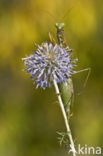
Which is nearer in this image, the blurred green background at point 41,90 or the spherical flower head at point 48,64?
the spherical flower head at point 48,64

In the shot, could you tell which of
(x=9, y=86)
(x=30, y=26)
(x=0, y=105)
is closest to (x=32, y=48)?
(x=30, y=26)

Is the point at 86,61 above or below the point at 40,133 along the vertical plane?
above

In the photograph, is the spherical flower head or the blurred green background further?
the blurred green background

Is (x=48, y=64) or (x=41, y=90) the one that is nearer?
(x=48, y=64)

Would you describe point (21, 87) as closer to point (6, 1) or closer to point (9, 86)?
point (9, 86)
